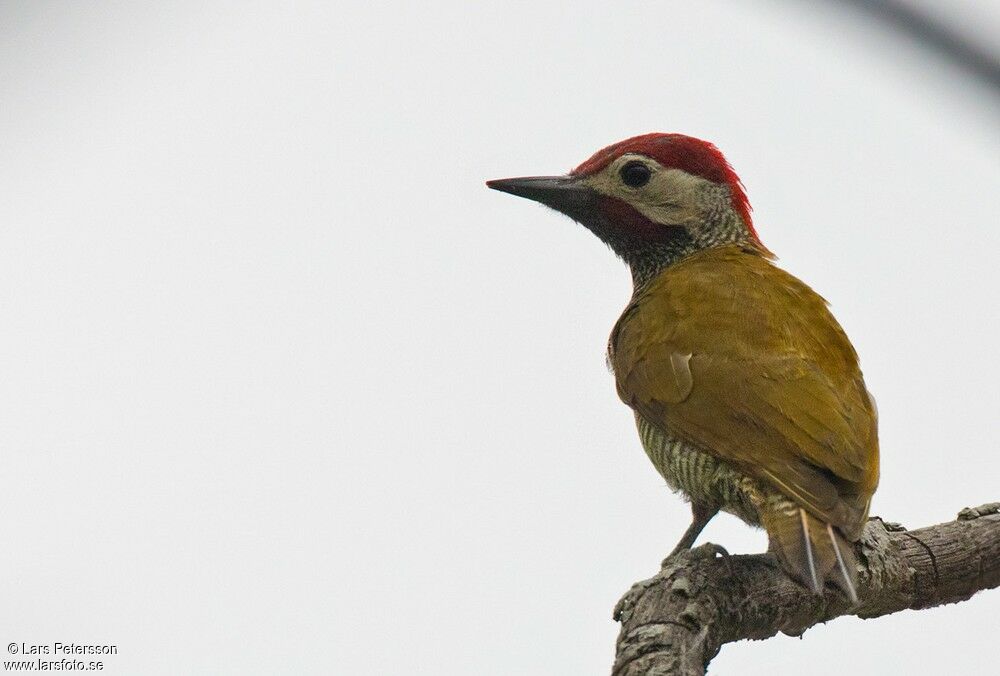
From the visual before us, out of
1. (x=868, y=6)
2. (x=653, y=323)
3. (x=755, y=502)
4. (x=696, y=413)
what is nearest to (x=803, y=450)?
(x=755, y=502)

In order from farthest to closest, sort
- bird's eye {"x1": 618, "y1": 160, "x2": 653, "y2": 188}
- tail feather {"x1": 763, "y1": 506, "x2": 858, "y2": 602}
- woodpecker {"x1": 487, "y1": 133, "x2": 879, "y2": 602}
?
bird's eye {"x1": 618, "y1": 160, "x2": 653, "y2": 188} < woodpecker {"x1": 487, "y1": 133, "x2": 879, "y2": 602} < tail feather {"x1": 763, "y1": 506, "x2": 858, "y2": 602}

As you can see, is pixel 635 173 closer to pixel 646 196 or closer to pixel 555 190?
pixel 646 196

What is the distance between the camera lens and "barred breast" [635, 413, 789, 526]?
504 centimetres

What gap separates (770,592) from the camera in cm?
462

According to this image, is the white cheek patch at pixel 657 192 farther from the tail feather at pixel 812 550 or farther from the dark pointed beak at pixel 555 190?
the tail feather at pixel 812 550

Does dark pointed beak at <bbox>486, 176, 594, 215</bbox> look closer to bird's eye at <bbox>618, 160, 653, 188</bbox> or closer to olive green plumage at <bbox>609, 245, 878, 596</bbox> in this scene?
bird's eye at <bbox>618, 160, 653, 188</bbox>

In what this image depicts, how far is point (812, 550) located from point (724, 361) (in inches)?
54.7

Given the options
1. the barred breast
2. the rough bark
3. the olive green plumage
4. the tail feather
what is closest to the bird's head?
the olive green plumage

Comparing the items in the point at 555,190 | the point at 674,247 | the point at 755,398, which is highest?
the point at 555,190

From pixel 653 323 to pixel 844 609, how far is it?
1.89 meters

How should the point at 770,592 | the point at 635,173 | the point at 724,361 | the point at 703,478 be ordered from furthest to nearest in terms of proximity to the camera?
the point at 635,173 < the point at 724,361 < the point at 703,478 < the point at 770,592

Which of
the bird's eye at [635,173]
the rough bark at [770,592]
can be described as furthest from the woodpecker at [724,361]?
the rough bark at [770,592]

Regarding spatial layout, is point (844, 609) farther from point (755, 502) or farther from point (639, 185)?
point (639, 185)

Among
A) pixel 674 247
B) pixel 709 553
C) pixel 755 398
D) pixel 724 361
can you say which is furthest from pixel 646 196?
pixel 709 553
